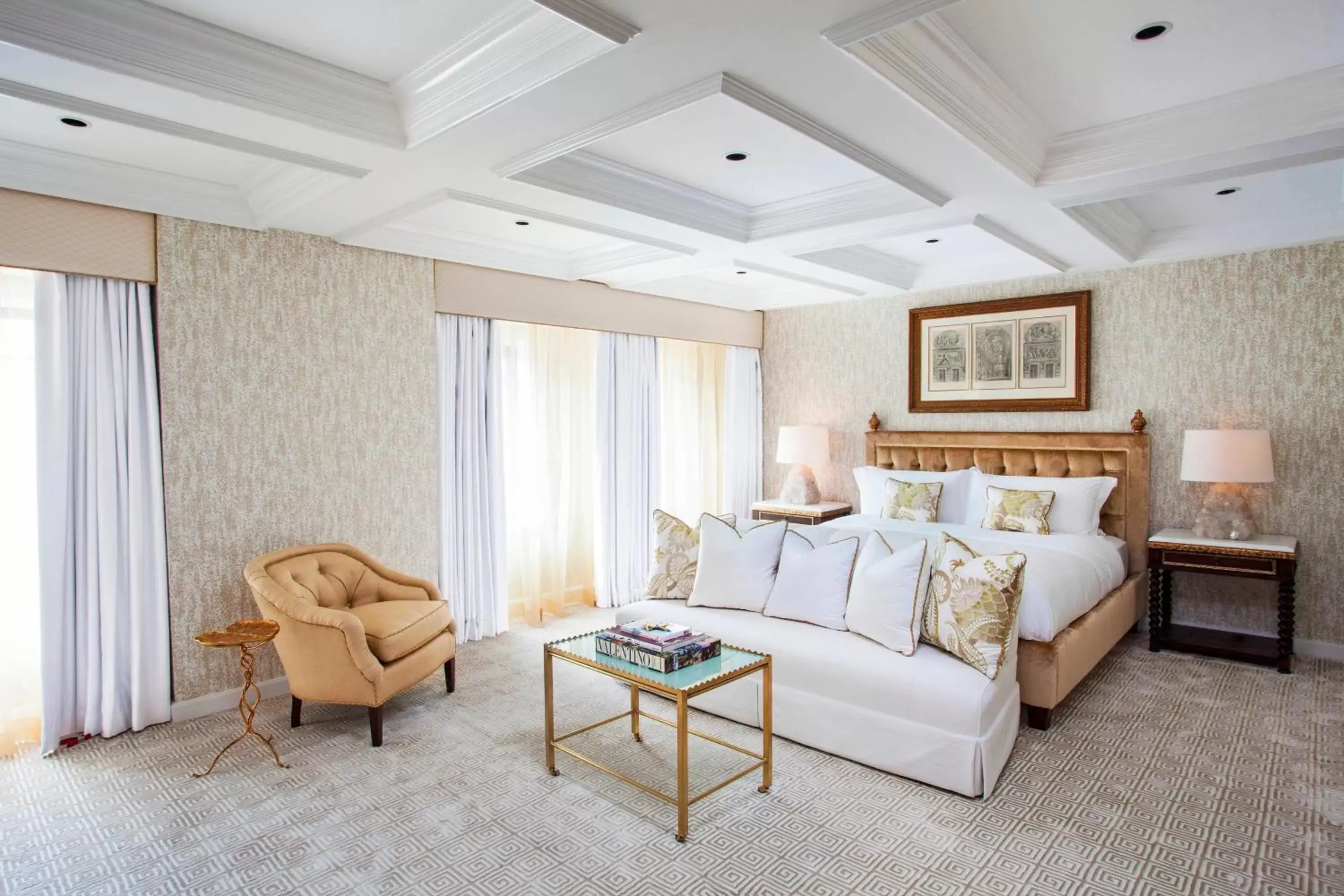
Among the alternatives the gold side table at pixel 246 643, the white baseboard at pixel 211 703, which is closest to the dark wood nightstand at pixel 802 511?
the white baseboard at pixel 211 703

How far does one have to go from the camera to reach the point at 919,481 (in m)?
5.48

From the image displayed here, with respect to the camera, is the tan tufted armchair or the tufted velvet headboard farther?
the tufted velvet headboard

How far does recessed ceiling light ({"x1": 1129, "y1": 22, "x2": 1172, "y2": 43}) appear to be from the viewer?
2.19 metres

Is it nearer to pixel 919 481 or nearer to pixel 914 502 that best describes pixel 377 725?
pixel 914 502

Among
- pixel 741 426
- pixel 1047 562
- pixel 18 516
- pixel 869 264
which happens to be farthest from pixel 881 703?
pixel 741 426

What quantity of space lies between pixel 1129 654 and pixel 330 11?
493cm

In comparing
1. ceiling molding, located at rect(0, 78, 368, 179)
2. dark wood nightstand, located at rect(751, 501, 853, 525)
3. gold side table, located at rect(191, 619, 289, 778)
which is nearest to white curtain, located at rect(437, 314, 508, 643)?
gold side table, located at rect(191, 619, 289, 778)

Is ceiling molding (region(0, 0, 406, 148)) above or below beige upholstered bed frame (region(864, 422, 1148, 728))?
above

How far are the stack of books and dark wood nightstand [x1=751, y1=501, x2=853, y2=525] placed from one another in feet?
9.85

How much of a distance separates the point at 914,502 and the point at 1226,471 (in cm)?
178

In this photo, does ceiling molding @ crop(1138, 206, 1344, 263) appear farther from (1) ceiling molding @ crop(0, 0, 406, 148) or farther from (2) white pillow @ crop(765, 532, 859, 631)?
(1) ceiling molding @ crop(0, 0, 406, 148)

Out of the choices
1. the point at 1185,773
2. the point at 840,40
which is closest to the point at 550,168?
the point at 840,40

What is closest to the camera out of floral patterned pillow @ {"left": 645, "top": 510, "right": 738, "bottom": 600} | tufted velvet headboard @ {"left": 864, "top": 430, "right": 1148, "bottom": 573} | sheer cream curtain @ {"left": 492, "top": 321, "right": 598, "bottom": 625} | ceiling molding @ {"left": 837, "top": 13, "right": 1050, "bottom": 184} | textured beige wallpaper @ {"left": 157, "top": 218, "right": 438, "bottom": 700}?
ceiling molding @ {"left": 837, "top": 13, "right": 1050, "bottom": 184}

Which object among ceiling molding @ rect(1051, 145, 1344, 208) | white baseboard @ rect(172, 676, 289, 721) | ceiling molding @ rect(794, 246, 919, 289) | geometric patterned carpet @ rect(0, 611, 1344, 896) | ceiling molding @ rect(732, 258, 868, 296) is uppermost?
ceiling molding @ rect(794, 246, 919, 289)
